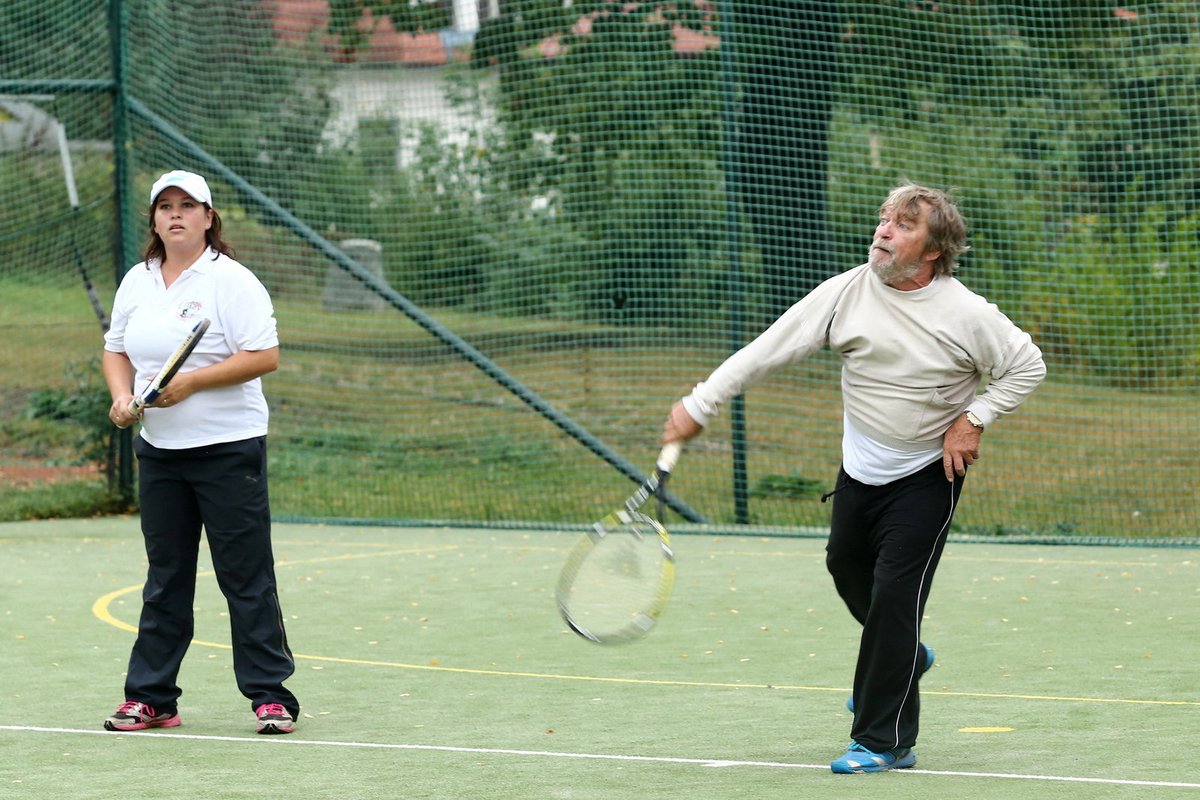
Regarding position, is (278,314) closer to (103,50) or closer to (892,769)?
(103,50)

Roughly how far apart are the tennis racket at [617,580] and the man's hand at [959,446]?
30.7 inches

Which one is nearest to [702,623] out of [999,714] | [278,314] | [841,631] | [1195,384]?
[841,631]

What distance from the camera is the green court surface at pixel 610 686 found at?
5.67 metres

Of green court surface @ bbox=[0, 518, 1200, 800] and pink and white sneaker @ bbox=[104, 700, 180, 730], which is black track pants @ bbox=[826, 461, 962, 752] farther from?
pink and white sneaker @ bbox=[104, 700, 180, 730]

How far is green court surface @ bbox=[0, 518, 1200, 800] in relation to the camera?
18.6 feet

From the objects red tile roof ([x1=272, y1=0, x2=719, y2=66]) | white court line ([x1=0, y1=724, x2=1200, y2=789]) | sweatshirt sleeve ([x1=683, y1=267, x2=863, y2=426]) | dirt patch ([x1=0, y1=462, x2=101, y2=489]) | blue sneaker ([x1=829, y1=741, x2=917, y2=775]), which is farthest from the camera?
red tile roof ([x1=272, y1=0, x2=719, y2=66])

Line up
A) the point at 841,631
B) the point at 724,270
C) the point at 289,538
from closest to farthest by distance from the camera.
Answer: the point at 841,631
the point at 289,538
the point at 724,270

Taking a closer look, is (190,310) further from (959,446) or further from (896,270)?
(959,446)

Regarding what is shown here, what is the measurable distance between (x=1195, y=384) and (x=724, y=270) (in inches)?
137

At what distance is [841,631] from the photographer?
8867mm

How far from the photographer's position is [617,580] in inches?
225

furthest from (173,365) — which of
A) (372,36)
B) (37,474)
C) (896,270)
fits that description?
(372,36)

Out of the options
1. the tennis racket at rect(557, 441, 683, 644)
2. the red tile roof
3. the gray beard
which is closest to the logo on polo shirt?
the tennis racket at rect(557, 441, 683, 644)

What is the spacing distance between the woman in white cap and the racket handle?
1.54 m
